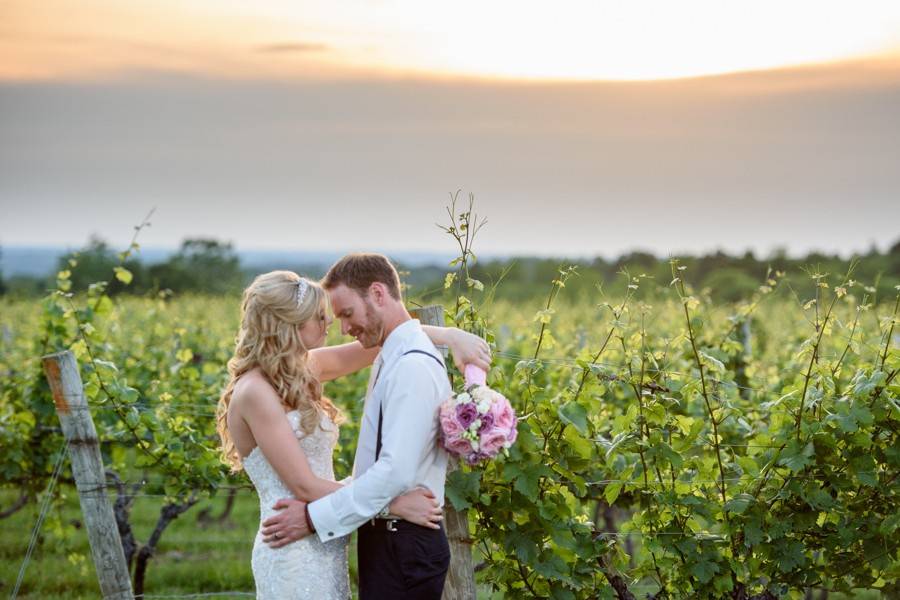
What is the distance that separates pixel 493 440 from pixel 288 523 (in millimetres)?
683

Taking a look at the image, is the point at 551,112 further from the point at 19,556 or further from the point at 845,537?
the point at 845,537

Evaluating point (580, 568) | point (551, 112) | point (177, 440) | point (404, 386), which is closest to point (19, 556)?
point (177, 440)

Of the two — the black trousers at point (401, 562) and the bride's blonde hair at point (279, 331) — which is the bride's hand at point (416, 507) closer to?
the black trousers at point (401, 562)

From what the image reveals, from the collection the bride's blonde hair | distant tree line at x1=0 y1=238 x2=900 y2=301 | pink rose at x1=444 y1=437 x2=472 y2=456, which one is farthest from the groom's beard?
distant tree line at x1=0 y1=238 x2=900 y2=301

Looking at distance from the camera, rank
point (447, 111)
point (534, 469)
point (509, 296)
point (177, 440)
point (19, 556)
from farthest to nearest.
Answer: point (447, 111)
point (509, 296)
point (19, 556)
point (177, 440)
point (534, 469)

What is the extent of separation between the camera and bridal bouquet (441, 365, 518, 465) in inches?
122

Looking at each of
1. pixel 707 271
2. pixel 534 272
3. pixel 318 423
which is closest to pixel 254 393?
pixel 318 423

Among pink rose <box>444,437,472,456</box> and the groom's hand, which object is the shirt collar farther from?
the groom's hand

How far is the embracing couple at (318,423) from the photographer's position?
10.3 ft

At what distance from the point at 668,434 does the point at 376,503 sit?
1.53m

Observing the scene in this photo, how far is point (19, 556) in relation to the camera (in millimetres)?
8523

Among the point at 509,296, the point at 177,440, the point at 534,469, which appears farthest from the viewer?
the point at 509,296

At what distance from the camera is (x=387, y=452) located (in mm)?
3055

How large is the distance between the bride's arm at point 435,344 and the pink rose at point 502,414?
0.18 metres
